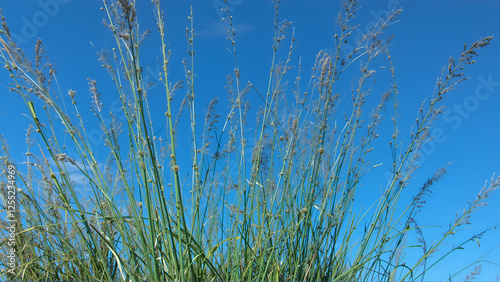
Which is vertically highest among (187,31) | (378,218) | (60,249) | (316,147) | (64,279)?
Answer: (187,31)

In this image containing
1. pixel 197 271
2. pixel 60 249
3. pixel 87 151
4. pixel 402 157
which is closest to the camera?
pixel 197 271

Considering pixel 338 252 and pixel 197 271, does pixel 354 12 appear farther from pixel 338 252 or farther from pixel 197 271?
pixel 197 271

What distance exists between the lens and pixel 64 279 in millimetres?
2479

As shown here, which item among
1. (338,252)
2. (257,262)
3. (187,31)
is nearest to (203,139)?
(187,31)

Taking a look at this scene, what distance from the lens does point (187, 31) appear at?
7.53 ft

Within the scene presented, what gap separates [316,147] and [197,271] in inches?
35.6

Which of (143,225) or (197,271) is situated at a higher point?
(143,225)

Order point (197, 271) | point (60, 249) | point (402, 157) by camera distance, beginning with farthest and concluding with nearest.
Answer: point (60, 249), point (402, 157), point (197, 271)

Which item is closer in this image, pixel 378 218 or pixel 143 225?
pixel 143 225

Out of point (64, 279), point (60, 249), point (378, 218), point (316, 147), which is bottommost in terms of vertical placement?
point (64, 279)

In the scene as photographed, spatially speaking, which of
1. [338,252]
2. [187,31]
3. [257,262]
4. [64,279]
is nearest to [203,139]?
[187,31]

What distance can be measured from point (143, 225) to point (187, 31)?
3.53ft

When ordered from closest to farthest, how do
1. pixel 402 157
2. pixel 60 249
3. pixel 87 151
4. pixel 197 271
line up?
pixel 197 271
pixel 87 151
pixel 402 157
pixel 60 249

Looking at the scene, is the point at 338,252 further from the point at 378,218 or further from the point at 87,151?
the point at 87,151
